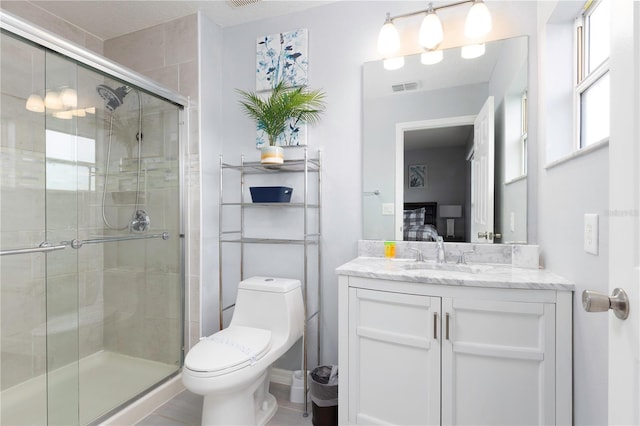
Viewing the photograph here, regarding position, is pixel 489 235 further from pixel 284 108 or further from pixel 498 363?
pixel 284 108

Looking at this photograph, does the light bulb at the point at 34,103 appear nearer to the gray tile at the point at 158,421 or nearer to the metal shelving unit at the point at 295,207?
the metal shelving unit at the point at 295,207

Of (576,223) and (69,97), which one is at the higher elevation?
(69,97)

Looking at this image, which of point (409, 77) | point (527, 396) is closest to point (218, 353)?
point (527, 396)

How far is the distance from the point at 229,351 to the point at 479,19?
2062 mm

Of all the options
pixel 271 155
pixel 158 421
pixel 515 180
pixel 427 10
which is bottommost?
pixel 158 421

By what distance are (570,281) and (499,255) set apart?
49cm

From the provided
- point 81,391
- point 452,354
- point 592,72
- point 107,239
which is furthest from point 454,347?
point 107,239

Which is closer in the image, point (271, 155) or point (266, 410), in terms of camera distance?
point (266, 410)

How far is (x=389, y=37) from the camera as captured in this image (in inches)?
73.0

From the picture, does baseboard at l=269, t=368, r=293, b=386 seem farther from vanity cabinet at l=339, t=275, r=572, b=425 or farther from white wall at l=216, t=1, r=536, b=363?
vanity cabinet at l=339, t=275, r=572, b=425

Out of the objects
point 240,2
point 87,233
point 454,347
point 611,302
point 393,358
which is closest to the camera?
point 611,302

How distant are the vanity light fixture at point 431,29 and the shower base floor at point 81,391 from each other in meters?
2.35

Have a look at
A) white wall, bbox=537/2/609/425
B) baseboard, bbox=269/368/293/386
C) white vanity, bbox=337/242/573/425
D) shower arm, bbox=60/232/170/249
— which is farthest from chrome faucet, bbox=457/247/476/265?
shower arm, bbox=60/232/170/249

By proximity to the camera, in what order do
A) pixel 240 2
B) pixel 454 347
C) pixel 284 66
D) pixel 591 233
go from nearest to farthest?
1. pixel 591 233
2. pixel 454 347
3. pixel 240 2
4. pixel 284 66
